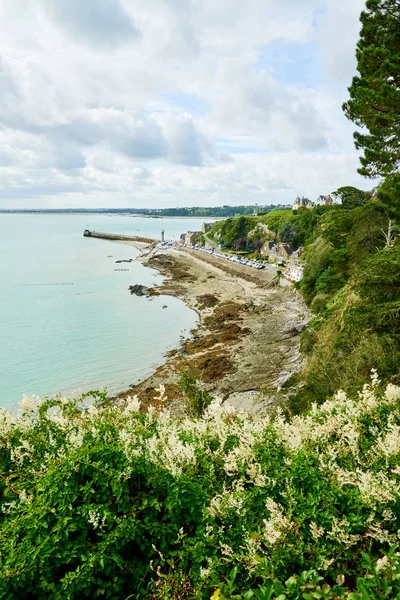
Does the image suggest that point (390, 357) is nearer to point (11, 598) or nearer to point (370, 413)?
point (370, 413)

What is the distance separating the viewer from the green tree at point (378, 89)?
32.8 feet

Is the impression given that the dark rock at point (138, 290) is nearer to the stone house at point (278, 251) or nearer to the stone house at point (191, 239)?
the stone house at point (278, 251)

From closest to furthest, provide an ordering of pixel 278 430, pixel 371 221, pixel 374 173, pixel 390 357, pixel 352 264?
pixel 278 430 < pixel 390 357 < pixel 374 173 < pixel 371 221 < pixel 352 264

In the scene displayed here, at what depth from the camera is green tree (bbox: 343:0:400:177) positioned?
9992mm

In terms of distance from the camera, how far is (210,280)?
55906mm

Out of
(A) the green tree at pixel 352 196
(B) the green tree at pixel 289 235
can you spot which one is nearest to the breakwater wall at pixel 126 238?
(B) the green tree at pixel 289 235

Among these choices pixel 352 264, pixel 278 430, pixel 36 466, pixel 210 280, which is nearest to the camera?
pixel 36 466

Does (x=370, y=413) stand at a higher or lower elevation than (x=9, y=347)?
higher

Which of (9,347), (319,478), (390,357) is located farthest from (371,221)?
(9,347)

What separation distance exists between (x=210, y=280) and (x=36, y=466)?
170 feet

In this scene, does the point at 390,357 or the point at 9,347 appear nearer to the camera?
the point at 390,357

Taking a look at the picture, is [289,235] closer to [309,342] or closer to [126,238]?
[309,342]

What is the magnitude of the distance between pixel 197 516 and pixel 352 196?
47.4 meters

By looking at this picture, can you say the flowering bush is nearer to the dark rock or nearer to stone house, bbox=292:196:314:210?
the dark rock
